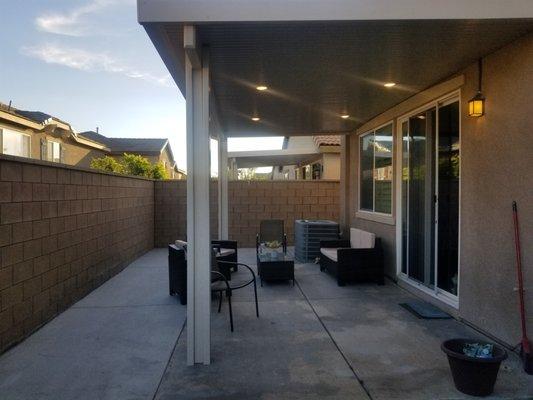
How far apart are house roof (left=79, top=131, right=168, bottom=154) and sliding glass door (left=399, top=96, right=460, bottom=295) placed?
21943 millimetres

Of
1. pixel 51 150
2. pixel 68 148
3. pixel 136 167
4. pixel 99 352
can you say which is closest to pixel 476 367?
pixel 99 352

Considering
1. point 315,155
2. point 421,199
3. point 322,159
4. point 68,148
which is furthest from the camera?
point 68,148

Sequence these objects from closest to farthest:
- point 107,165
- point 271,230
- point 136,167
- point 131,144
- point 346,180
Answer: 1. point 271,230
2. point 346,180
3. point 107,165
4. point 136,167
5. point 131,144

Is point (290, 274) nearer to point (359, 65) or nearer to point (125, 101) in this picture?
point (359, 65)

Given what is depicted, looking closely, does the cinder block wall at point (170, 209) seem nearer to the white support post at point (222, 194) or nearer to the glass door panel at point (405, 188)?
the white support post at point (222, 194)

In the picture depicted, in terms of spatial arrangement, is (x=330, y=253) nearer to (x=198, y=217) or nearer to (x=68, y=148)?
(x=198, y=217)

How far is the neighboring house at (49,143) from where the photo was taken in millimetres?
14602

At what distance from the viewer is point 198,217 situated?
3.77m

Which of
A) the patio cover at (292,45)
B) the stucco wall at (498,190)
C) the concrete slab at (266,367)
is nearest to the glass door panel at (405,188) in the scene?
the patio cover at (292,45)

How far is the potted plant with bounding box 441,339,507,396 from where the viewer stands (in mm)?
3021

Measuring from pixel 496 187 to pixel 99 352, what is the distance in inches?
156

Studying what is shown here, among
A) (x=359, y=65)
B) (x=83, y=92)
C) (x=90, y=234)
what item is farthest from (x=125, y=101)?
(x=359, y=65)

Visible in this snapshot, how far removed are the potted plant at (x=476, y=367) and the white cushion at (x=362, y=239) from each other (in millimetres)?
3539

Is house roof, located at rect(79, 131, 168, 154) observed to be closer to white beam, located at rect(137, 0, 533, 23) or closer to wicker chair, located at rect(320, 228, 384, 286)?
wicker chair, located at rect(320, 228, 384, 286)
